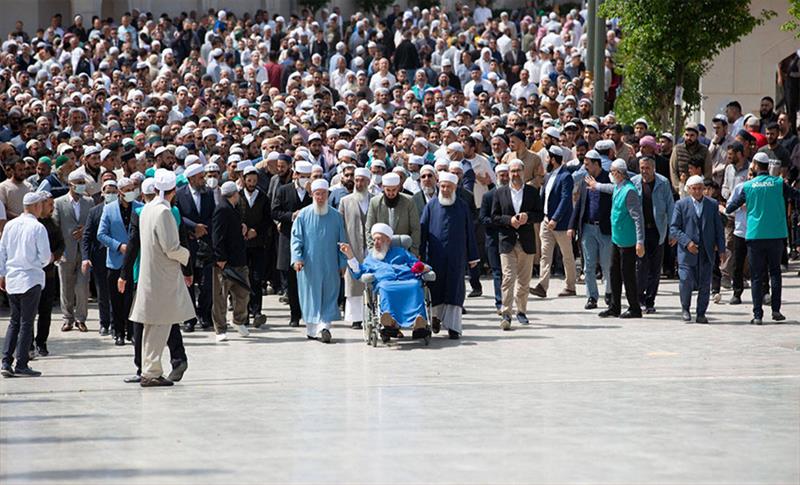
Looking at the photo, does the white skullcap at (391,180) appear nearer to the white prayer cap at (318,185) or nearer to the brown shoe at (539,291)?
the white prayer cap at (318,185)

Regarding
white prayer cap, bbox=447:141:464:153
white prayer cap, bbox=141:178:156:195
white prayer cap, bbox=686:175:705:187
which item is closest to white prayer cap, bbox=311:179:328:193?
white prayer cap, bbox=141:178:156:195

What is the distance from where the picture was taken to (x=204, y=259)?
17.5 metres

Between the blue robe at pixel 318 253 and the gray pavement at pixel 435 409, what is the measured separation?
1.84ft

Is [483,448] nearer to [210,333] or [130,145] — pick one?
[210,333]

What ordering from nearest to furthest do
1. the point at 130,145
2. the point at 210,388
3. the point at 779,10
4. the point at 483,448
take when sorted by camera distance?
the point at 483,448, the point at 210,388, the point at 130,145, the point at 779,10

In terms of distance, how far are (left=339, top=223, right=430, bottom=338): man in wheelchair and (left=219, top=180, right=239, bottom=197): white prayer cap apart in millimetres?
1747

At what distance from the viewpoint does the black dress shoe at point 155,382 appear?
1390 centimetres

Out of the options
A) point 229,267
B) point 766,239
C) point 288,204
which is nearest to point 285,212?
point 288,204

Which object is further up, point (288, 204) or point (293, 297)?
point (288, 204)

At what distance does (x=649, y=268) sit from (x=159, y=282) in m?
6.68

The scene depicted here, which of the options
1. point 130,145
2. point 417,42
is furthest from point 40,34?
point 130,145

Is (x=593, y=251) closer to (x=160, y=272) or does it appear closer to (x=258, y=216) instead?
(x=258, y=216)

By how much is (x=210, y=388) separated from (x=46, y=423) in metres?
2.00

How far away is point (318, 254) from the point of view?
1703 centimetres
